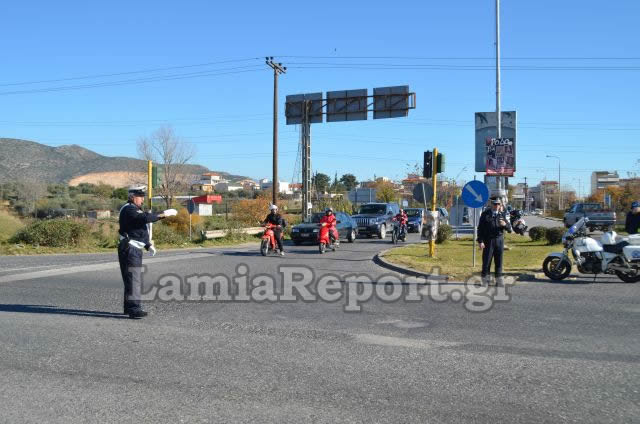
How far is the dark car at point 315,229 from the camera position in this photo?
25.1m

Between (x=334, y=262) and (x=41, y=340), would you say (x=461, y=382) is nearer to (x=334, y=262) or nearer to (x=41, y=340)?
(x=41, y=340)

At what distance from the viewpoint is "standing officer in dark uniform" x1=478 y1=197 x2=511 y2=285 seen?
39.2 ft

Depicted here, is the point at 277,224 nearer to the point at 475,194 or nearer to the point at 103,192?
the point at 475,194

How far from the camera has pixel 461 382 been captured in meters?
5.54

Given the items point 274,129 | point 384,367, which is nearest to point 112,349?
point 384,367

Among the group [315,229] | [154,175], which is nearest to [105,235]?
[154,175]

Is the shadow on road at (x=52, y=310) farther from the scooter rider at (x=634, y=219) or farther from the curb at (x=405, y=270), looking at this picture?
the scooter rider at (x=634, y=219)

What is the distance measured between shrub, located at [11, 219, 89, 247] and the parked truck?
1027 inches

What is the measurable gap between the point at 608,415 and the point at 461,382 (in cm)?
130

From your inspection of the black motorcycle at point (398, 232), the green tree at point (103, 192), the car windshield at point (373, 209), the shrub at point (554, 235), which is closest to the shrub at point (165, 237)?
the black motorcycle at point (398, 232)

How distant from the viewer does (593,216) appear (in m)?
35.2

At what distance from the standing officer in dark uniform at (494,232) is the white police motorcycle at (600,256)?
1.49 meters

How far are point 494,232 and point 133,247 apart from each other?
7195 millimetres

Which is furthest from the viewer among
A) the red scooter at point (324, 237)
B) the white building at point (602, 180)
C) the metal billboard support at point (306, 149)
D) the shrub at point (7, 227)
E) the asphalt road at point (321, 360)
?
the white building at point (602, 180)
